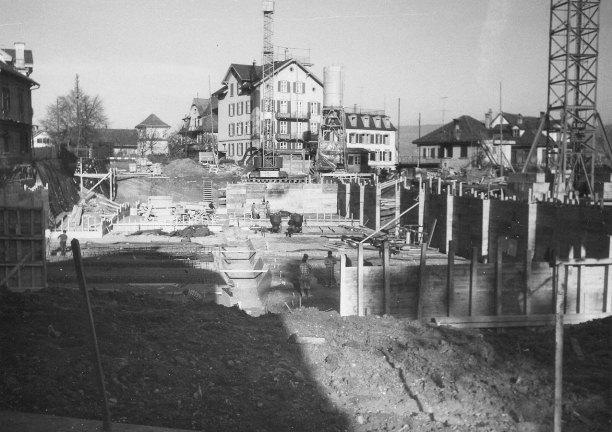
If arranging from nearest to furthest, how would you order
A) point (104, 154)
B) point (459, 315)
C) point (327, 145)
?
point (459, 315) < point (327, 145) < point (104, 154)

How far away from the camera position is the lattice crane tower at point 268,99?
66.6 metres

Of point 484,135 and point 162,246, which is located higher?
point 484,135

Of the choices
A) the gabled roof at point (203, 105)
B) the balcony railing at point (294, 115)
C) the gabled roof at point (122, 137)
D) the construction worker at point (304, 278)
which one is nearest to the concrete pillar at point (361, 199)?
the balcony railing at point (294, 115)

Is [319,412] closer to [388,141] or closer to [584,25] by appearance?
[584,25]

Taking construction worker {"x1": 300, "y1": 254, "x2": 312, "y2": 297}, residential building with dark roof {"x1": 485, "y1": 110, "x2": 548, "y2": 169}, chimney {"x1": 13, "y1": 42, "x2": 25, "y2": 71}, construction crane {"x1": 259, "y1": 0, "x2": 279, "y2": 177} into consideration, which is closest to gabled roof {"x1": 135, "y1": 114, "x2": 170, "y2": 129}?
construction crane {"x1": 259, "y1": 0, "x2": 279, "y2": 177}

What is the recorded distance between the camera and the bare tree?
213 ft

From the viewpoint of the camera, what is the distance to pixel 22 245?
52.5ft

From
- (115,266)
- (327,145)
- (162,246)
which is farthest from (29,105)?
(327,145)

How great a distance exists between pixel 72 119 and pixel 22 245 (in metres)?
57.6

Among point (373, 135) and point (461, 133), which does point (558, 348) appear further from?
point (373, 135)

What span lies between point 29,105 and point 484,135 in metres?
52.3

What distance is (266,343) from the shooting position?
1279cm

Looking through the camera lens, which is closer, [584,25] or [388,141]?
[584,25]

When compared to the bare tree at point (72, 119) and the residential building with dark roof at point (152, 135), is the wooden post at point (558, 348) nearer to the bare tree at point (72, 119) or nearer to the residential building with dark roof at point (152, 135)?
the bare tree at point (72, 119)
